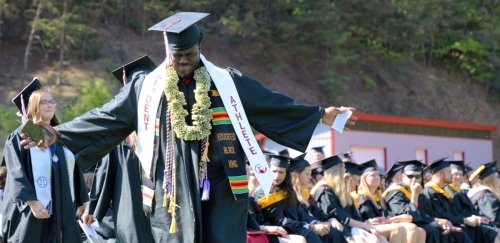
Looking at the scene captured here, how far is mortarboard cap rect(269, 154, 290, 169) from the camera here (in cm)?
1071

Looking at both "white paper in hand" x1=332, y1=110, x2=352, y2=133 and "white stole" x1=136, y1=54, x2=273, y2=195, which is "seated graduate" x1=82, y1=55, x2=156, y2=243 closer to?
"white stole" x1=136, y1=54, x2=273, y2=195

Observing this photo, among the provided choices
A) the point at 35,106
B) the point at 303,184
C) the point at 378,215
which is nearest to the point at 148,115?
the point at 35,106

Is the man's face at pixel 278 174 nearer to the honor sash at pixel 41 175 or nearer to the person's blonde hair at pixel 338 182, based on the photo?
the person's blonde hair at pixel 338 182

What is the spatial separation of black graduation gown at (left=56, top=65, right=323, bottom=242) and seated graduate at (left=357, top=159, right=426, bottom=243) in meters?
6.46

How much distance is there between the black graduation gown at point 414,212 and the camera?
12.8m

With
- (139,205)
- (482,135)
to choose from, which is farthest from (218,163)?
(482,135)

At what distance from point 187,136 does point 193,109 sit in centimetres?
17

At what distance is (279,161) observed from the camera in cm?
1075

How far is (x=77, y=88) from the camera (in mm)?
28422

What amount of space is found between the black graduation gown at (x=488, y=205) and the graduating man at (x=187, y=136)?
9.46 meters

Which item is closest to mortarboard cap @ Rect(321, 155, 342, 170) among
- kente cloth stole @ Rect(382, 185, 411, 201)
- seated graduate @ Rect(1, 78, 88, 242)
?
kente cloth stole @ Rect(382, 185, 411, 201)

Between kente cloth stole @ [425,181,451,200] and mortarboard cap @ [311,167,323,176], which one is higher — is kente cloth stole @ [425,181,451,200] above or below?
below

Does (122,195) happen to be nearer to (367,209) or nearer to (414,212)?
(367,209)

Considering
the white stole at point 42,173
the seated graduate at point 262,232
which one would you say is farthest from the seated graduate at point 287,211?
the white stole at point 42,173
